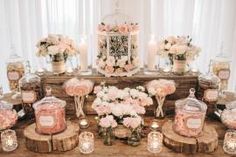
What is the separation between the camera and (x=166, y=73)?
188cm

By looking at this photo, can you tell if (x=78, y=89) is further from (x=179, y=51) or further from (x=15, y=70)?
(x=179, y=51)

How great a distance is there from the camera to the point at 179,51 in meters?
1.75

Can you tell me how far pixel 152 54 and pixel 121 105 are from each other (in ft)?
1.57

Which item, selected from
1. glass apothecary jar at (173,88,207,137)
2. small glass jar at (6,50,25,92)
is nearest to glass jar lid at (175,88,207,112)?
glass apothecary jar at (173,88,207,137)

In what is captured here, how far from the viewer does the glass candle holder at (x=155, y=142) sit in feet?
4.92

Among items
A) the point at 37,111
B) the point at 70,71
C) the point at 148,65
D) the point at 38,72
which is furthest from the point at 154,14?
the point at 37,111

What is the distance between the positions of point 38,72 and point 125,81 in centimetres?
58

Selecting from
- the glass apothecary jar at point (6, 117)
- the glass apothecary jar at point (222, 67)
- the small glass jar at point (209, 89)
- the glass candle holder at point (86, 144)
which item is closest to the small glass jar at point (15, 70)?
the glass apothecary jar at point (6, 117)

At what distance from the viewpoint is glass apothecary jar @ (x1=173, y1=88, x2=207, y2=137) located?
1.49 meters

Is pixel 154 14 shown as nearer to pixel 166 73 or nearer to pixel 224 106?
pixel 166 73

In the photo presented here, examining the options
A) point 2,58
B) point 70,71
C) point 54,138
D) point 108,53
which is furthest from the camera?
point 2,58

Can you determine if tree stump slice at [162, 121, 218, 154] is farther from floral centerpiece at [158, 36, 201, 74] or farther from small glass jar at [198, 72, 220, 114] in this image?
floral centerpiece at [158, 36, 201, 74]

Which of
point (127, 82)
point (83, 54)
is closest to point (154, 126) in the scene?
point (127, 82)

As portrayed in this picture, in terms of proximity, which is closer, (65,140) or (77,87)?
(65,140)
